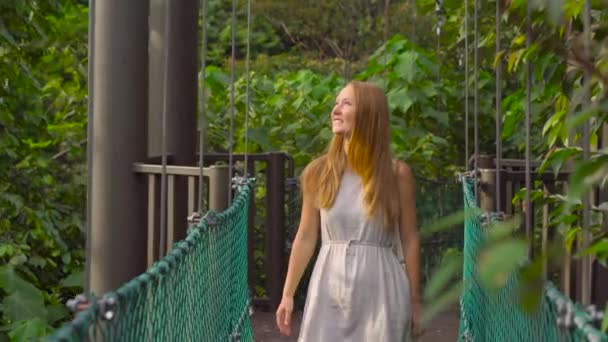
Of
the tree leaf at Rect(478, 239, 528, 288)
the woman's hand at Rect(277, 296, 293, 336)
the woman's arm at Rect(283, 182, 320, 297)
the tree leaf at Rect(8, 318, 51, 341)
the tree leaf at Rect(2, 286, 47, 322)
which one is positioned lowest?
the tree leaf at Rect(8, 318, 51, 341)

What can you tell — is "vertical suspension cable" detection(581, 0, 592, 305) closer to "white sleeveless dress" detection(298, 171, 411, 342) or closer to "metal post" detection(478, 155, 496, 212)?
"white sleeveless dress" detection(298, 171, 411, 342)

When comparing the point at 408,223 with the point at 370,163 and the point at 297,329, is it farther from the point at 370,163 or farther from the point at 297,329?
the point at 297,329

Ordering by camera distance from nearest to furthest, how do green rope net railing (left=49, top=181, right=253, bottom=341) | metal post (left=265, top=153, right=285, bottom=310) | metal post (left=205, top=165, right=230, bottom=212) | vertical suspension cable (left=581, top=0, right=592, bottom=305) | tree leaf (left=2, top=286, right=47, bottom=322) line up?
vertical suspension cable (left=581, top=0, right=592, bottom=305)
green rope net railing (left=49, top=181, right=253, bottom=341)
metal post (left=205, top=165, right=230, bottom=212)
tree leaf (left=2, top=286, right=47, bottom=322)
metal post (left=265, top=153, right=285, bottom=310)

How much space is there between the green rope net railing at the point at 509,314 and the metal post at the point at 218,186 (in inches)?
31.8

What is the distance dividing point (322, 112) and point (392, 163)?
5.59 metres

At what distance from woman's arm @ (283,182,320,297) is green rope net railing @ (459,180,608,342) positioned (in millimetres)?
424

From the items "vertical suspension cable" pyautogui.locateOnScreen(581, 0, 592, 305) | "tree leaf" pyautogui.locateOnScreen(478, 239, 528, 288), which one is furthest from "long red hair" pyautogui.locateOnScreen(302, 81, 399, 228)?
"tree leaf" pyautogui.locateOnScreen(478, 239, 528, 288)

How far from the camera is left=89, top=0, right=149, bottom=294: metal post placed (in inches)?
183

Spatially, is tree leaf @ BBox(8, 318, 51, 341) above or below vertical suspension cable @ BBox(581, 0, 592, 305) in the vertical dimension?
below

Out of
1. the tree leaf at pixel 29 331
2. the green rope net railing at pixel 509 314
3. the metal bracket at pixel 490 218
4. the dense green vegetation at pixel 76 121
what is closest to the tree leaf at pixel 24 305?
the dense green vegetation at pixel 76 121

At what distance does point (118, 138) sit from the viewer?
4.68m

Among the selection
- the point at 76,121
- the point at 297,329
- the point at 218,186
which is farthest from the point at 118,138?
the point at 76,121

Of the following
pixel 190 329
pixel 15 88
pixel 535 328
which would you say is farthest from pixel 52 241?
pixel 535 328

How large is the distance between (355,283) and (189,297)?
1.58 feet
